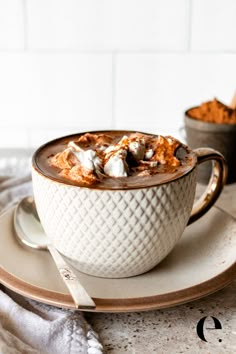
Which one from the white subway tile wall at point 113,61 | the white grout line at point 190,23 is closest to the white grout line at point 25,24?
the white subway tile wall at point 113,61

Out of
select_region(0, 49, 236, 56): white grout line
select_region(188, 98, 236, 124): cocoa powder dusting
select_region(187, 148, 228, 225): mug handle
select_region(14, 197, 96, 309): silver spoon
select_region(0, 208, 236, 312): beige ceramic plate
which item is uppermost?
select_region(0, 49, 236, 56): white grout line

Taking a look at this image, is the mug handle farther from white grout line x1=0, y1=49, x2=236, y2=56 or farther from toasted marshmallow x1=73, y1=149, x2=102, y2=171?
white grout line x1=0, y1=49, x2=236, y2=56

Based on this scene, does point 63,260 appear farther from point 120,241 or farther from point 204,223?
point 204,223

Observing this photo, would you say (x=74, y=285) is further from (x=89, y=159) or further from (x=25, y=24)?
(x=25, y=24)

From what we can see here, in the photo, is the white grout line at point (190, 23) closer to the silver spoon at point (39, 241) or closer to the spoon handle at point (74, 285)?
the silver spoon at point (39, 241)

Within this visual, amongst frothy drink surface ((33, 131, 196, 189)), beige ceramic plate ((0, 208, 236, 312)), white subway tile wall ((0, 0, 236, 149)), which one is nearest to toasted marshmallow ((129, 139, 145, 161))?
frothy drink surface ((33, 131, 196, 189))
